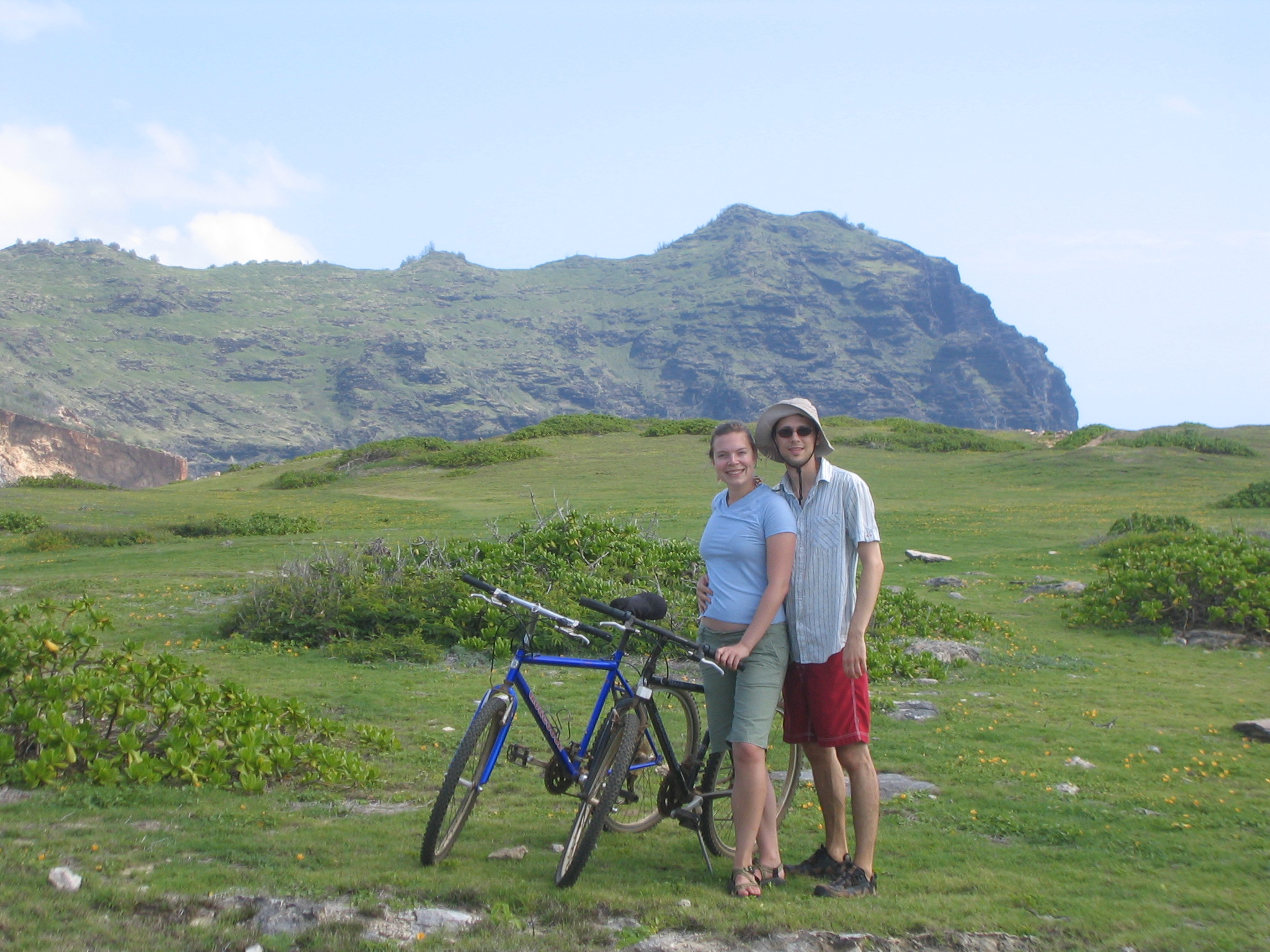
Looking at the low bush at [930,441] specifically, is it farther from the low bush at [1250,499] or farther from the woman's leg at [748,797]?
the woman's leg at [748,797]

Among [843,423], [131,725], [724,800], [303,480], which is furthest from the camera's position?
[843,423]

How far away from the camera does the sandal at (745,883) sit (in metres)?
4.17

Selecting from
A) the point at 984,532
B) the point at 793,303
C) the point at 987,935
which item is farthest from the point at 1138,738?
the point at 793,303

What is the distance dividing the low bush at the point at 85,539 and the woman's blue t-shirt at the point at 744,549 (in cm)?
1864

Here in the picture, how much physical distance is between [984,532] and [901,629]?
1162 cm

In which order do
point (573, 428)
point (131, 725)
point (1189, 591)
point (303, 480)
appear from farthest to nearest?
point (573, 428), point (303, 480), point (1189, 591), point (131, 725)

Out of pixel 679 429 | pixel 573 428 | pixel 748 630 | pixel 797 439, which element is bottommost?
pixel 748 630

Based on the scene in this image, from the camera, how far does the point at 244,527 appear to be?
22250 millimetres

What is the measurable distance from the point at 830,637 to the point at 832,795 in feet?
2.58

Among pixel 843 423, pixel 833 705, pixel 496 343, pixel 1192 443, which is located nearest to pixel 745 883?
pixel 833 705

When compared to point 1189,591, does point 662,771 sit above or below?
below

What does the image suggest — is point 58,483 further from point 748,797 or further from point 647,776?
point 748,797

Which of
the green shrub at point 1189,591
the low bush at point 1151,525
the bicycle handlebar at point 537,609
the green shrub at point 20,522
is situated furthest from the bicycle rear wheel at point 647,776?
the green shrub at point 20,522

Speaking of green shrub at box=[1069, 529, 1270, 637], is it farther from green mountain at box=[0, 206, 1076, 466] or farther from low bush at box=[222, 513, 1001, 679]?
green mountain at box=[0, 206, 1076, 466]
